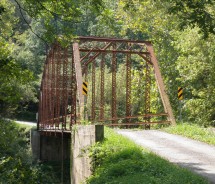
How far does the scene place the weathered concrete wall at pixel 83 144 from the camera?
A: 1299 centimetres

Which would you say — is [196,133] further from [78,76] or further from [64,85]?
[64,85]

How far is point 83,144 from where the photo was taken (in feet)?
47.1

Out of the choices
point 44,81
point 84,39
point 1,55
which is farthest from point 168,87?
point 1,55

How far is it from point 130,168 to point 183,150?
165 inches

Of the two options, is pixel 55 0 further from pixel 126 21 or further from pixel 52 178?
pixel 126 21

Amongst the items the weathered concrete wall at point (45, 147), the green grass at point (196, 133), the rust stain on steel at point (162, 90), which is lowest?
the weathered concrete wall at point (45, 147)

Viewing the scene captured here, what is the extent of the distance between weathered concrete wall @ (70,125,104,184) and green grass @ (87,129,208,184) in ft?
0.95

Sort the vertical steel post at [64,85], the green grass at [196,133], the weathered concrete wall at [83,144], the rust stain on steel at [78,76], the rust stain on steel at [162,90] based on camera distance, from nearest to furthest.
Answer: the weathered concrete wall at [83,144] < the green grass at [196,133] < the rust stain on steel at [78,76] < the rust stain on steel at [162,90] < the vertical steel post at [64,85]

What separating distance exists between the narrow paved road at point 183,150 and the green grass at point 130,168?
27.5 inches

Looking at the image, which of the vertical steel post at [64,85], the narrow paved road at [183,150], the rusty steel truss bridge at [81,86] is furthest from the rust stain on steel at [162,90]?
the vertical steel post at [64,85]

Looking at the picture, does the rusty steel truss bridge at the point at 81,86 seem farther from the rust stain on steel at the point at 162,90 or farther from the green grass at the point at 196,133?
the green grass at the point at 196,133

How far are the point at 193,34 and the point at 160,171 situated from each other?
59.6 feet

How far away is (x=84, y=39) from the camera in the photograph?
23.3 metres

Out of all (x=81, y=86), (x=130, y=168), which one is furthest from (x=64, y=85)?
(x=130, y=168)
